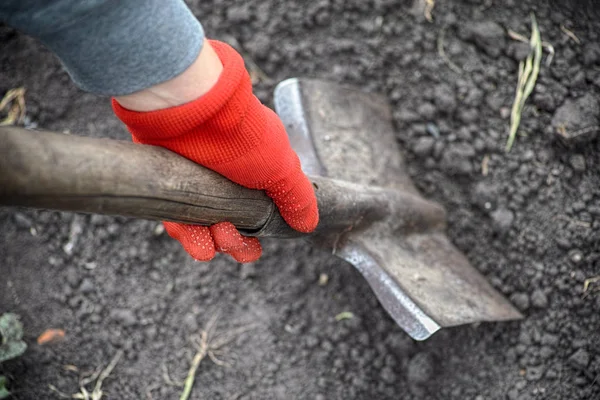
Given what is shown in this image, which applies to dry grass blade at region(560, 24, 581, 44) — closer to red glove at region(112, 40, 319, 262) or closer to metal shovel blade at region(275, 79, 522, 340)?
metal shovel blade at region(275, 79, 522, 340)

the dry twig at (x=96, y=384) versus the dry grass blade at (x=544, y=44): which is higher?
the dry grass blade at (x=544, y=44)

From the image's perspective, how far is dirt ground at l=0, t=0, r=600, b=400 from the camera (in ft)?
5.67

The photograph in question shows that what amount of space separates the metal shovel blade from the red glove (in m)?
0.42

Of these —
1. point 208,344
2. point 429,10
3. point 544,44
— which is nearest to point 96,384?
point 208,344

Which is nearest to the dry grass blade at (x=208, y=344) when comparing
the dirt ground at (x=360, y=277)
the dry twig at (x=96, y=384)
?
the dirt ground at (x=360, y=277)

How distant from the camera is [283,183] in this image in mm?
1160

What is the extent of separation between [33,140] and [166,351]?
1176 millimetres

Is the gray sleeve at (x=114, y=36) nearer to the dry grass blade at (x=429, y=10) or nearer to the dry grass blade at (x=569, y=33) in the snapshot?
the dry grass blade at (x=429, y=10)

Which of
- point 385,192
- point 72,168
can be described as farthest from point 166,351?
point 72,168

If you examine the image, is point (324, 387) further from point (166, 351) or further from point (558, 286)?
point (558, 286)

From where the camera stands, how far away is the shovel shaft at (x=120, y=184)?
792 mm

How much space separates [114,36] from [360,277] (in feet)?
4.03

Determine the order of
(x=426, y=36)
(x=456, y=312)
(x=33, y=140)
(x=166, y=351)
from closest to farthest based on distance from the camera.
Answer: (x=33, y=140) → (x=456, y=312) → (x=166, y=351) → (x=426, y=36)

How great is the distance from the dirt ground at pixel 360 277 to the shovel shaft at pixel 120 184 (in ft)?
2.11
